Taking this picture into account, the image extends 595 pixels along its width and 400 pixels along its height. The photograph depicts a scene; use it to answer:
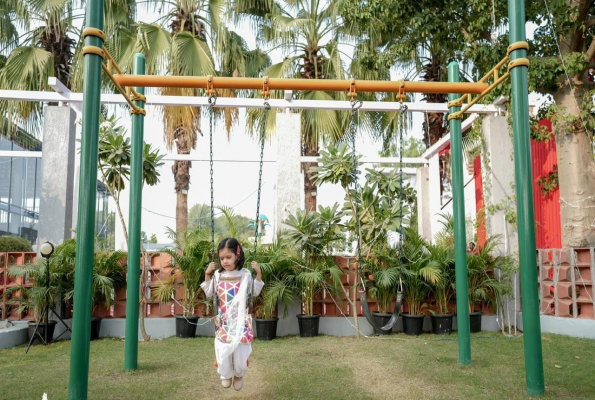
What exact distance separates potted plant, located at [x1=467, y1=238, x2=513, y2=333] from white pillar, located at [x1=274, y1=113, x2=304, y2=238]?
285 cm

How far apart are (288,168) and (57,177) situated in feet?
12.0

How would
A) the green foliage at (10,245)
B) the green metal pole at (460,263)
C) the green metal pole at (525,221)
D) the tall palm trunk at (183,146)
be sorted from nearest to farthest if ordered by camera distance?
1. the green metal pole at (525,221)
2. the green metal pole at (460,263)
3. the green foliage at (10,245)
4. the tall palm trunk at (183,146)

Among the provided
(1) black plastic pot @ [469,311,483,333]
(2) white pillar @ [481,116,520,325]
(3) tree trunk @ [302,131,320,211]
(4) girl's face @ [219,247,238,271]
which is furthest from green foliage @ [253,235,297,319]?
(3) tree trunk @ [302,131,320,211]

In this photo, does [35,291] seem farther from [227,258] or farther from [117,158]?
[227,258]

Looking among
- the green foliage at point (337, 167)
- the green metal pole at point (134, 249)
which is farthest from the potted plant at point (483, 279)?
the green metal pole at point (134, 249)

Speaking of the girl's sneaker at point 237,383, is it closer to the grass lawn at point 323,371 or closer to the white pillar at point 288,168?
the grass lawn at point 323,371

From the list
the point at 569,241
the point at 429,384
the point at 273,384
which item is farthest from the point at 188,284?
the point at 569,241

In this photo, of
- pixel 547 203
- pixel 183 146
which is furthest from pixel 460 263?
pixel 183 146

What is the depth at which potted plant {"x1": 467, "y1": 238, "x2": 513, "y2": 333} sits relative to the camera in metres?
7.18

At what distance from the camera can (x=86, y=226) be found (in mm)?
3432

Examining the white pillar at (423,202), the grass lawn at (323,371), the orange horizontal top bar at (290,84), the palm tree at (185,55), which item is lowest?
the grass lawn at (323,371)

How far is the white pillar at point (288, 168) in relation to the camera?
317 inches

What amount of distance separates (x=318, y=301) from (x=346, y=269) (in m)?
0.65

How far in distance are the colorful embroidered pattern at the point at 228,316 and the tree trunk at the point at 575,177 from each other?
18.5 feet
